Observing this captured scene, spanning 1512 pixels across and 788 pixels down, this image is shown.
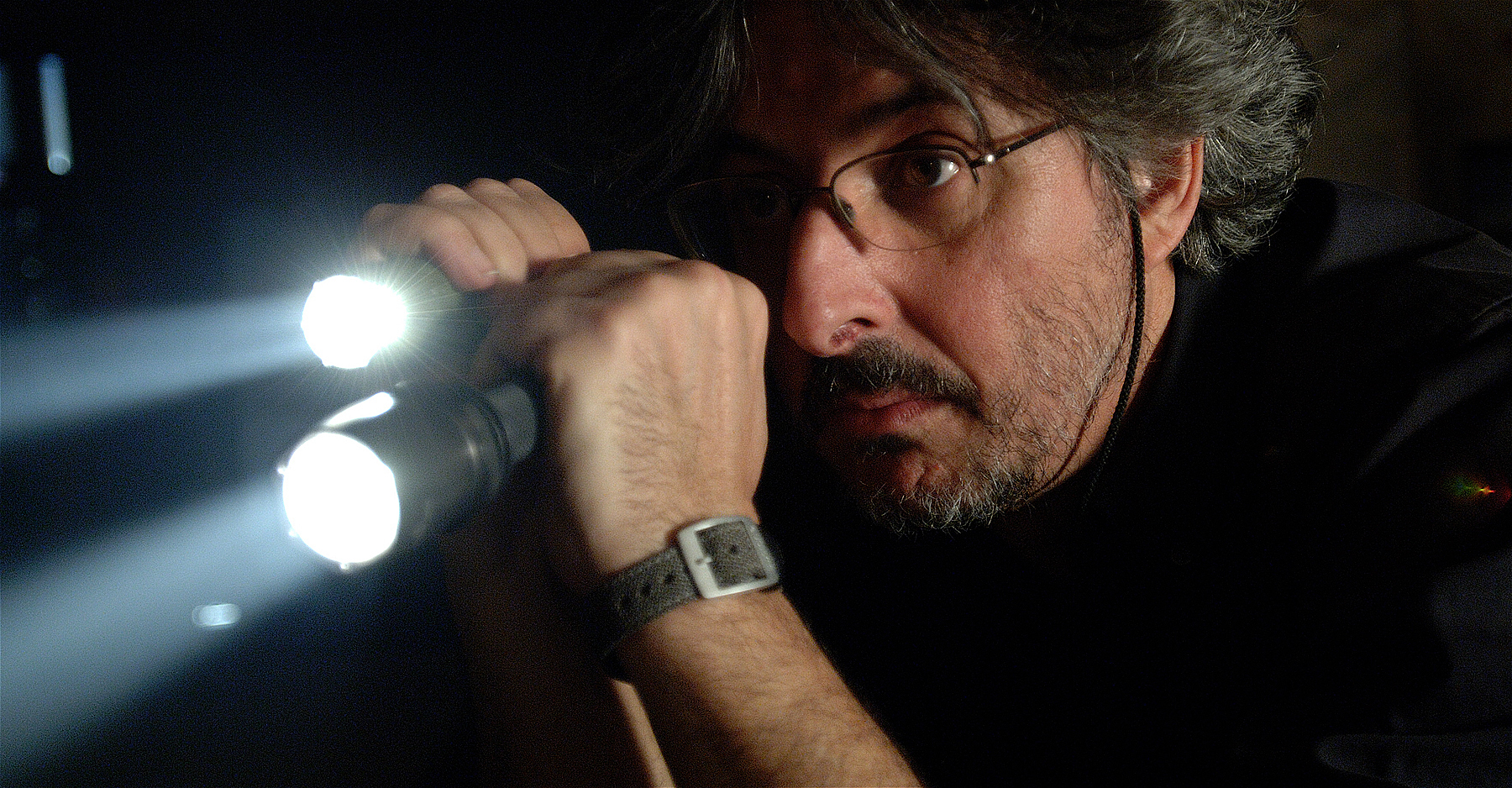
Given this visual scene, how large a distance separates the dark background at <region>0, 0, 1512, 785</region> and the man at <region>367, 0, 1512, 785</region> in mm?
588

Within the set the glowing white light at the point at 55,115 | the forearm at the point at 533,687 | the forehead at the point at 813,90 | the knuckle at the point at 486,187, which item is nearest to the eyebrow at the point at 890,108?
the forehead at the point at 813,90

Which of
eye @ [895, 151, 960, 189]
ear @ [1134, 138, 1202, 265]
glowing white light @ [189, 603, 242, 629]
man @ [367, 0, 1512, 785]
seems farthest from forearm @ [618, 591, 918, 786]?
glowing white light @ [189, 603, 242, 629]

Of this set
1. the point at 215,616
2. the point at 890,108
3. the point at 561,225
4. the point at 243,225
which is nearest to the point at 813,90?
the point at 890,108

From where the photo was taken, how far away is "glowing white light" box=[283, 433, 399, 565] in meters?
0.67

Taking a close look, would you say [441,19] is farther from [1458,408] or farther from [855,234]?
[1458,408]

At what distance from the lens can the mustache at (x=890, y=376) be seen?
119 centimetres

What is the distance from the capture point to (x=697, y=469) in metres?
0.97

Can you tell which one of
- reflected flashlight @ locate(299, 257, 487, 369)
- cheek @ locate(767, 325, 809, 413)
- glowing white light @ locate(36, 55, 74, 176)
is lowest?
cheek @ locate(767, 325, 809, 413)

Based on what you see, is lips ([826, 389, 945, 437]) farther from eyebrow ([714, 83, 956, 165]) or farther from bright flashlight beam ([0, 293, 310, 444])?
bright flashlight beam ([0, 293, 310, 444])

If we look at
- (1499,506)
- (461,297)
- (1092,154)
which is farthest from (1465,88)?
(461,297)

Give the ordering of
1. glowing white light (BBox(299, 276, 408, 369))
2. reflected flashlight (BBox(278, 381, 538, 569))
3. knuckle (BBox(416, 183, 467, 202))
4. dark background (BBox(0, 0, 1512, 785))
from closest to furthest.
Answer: reflected flashlight (BBox(278, 381, 538, 569)), glowing white light (BBox(299, 276, 408, 369)), knuckle (BBox(416, 183, 467, 202)), dark background (BBox(0, 0, 1512, 785))

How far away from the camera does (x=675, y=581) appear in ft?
2.94

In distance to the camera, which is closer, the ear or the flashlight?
the flashlight

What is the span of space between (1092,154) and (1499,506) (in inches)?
25.8
